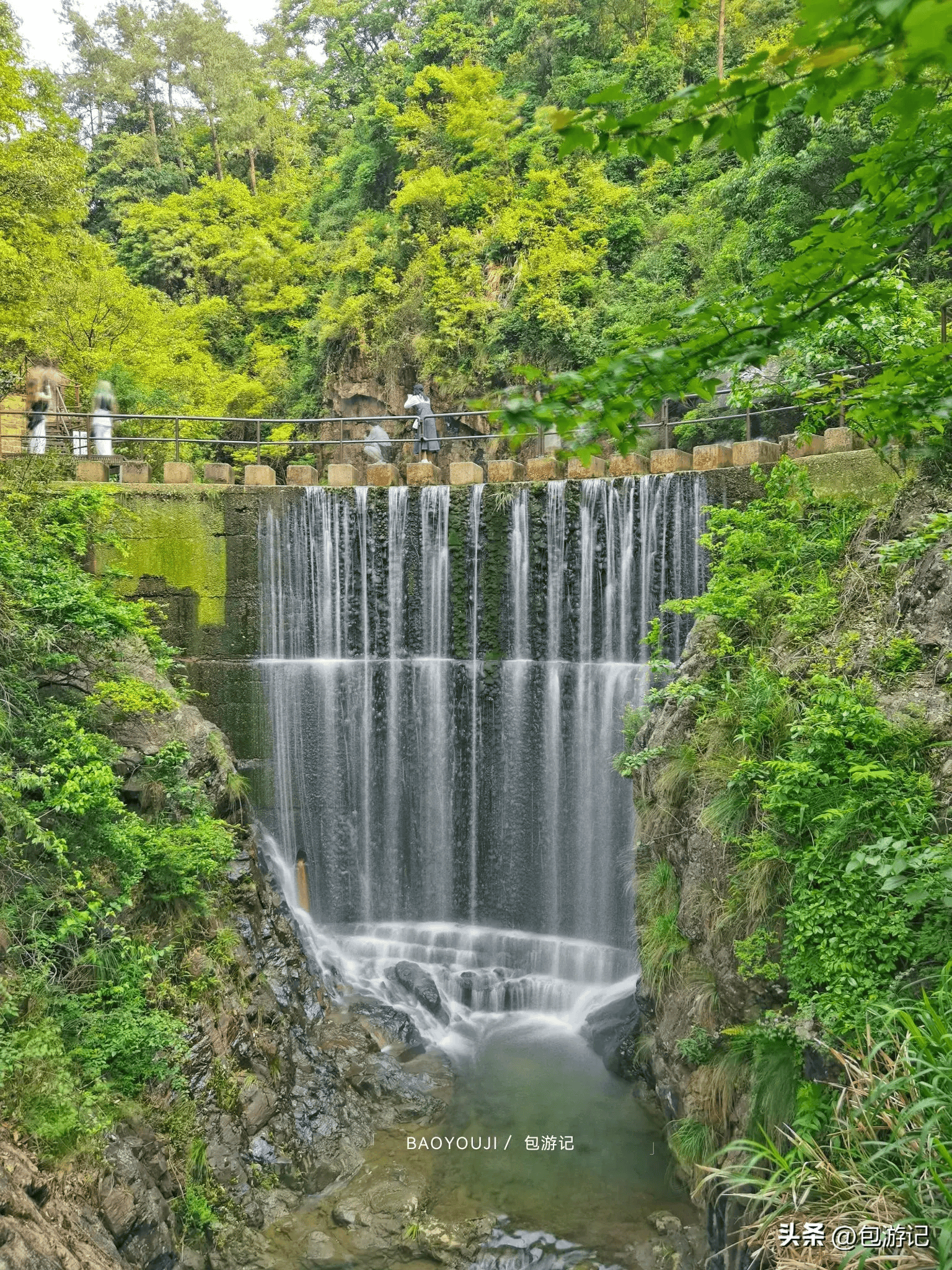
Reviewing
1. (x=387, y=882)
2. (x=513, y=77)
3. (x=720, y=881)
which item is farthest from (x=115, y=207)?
(x=720, y=881)

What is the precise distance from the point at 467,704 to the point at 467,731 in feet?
1.13

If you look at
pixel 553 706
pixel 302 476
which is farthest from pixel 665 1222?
→ pixel 302 476

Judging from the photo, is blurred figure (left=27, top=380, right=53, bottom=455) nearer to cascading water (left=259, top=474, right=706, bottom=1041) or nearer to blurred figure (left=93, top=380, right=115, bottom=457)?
blurred figure (left=93, top=380, right=115, bottom=457)

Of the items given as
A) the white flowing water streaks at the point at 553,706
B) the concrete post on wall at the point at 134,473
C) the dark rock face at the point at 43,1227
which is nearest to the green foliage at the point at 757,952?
the dark rock face at the point at 43,1227

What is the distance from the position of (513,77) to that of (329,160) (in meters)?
6.06

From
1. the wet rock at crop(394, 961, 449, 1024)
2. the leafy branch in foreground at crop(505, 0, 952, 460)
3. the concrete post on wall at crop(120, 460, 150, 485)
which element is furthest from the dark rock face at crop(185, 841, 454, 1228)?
the leafy branch in foreground at crop(505, 0, 952, 460)

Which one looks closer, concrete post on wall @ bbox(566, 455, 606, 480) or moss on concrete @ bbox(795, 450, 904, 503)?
moss on concrete @ bbox(795, 450, 904, 503)

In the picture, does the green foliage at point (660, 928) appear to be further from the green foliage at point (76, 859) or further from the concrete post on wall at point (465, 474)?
the concrete post on wall at point (465, 474)

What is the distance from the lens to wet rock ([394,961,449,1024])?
9133 mm

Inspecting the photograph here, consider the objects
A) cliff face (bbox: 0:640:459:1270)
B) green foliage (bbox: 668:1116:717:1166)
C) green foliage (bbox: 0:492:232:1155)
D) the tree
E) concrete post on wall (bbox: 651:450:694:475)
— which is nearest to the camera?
cliff face (bbox: 0:640:459:1270)

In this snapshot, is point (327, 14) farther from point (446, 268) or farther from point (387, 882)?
point (387, 882)

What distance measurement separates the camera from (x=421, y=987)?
9.36 metres

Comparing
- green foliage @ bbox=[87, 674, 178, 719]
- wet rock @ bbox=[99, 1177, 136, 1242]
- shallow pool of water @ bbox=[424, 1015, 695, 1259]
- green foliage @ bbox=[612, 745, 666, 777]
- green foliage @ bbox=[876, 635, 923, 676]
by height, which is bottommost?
shallow pool of water @ bbox=[424, 1015, 695, 1259]

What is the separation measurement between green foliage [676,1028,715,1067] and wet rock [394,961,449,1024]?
398 centimetres
